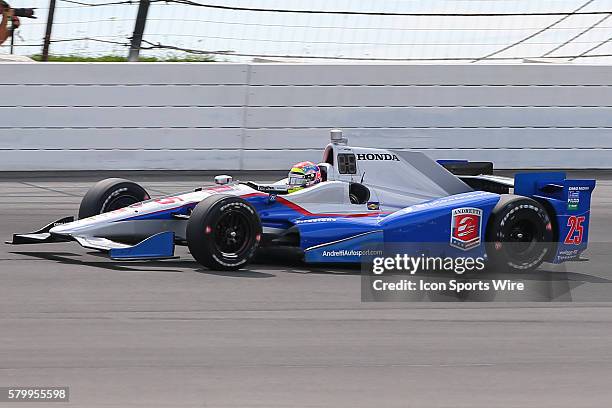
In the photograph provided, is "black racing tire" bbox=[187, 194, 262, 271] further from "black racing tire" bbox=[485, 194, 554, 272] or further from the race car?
"black racing tire" bbox=[485, 194, 554, 272]

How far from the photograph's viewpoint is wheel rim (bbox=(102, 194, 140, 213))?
9562mm

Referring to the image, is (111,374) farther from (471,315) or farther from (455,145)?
(455,145)

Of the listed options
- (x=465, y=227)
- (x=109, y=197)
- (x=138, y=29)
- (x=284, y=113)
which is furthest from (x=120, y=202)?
(x=138, y=29)

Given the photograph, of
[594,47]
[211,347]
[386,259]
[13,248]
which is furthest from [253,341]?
[594,47]

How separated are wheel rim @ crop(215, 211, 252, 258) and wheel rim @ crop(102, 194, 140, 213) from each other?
1415 millimetres

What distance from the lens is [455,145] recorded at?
1505 centimetres

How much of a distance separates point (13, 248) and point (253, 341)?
156 inches

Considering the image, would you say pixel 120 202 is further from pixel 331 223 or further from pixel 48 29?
pixel 48 29

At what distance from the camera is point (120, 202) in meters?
9.67

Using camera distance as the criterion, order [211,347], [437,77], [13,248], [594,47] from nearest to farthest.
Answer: [211,347] → [13,248] → [437,77] → [594,47]

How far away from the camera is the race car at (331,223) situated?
28.1 feet

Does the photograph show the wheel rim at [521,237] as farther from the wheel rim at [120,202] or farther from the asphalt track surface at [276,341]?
the wheel rim at [120,202]

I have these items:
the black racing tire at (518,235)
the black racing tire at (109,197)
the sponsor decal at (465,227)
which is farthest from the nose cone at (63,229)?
the black racing tire at (518,235)

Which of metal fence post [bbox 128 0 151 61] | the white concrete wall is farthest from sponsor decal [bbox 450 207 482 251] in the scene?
metal fence post [bbox 128 0 151 61]
